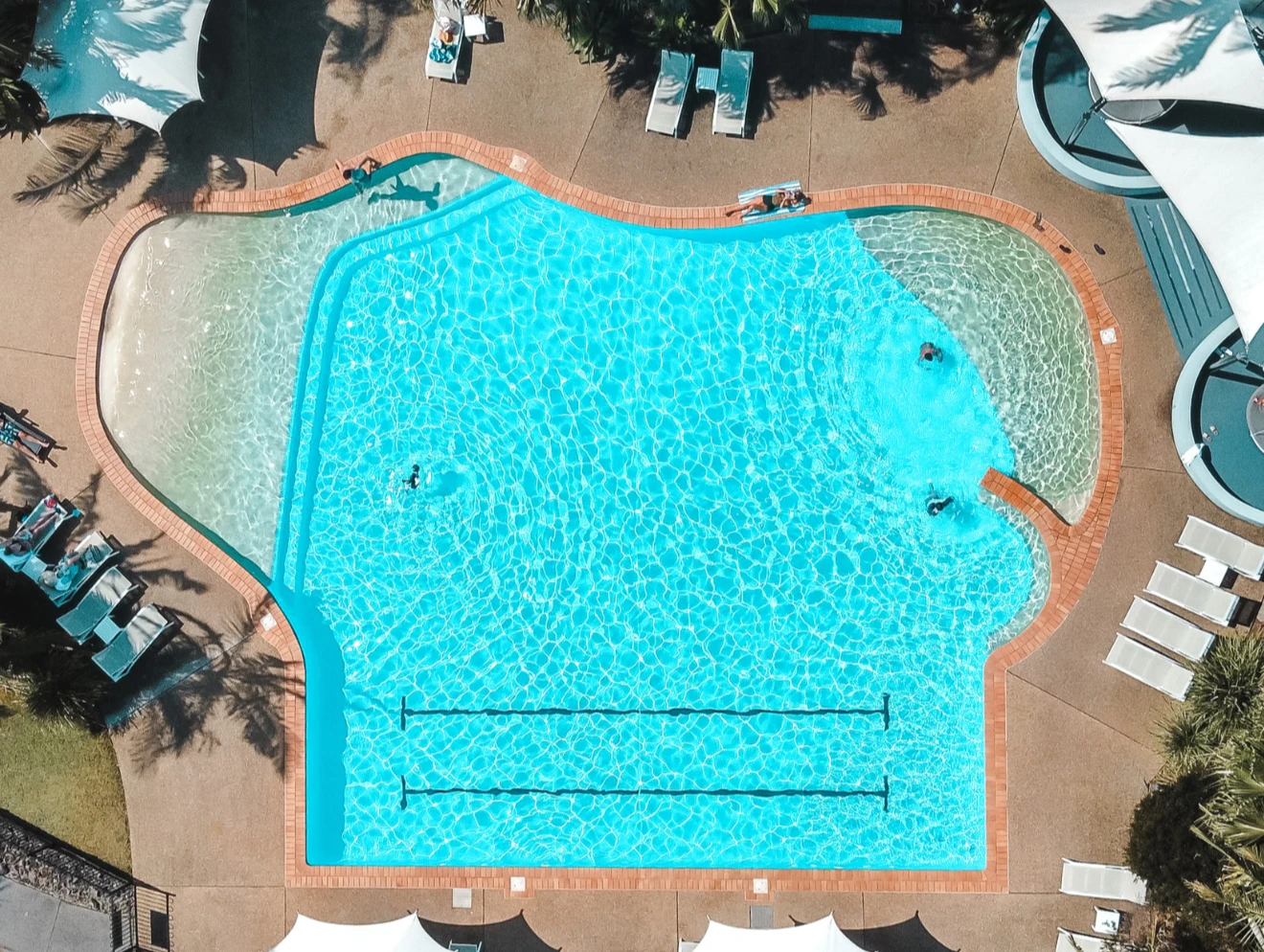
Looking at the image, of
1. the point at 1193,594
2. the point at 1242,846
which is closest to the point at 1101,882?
the point at 1242,846

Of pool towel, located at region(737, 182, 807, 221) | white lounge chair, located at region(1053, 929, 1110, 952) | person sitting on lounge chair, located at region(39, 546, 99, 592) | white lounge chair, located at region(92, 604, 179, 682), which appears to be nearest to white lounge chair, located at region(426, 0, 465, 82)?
pool towel, located at region(737, 182, 807, 221)

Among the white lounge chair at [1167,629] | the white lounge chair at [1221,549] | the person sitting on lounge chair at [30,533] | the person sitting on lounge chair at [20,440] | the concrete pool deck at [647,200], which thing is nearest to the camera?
the white lounge chair at [1167,629]

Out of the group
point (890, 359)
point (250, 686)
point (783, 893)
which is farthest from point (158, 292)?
point (783, 893)

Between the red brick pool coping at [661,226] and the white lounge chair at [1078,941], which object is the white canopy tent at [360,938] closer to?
the red brick pool coping at [661,226]

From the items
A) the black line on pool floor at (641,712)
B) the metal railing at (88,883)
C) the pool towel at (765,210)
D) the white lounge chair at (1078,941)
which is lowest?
the white lounge chair at (1078,941)

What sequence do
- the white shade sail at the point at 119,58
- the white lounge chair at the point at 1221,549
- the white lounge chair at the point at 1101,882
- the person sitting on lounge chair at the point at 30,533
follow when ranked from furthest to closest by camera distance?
the person sitting on lounge chair at the point at 30,533
the white shade sail at the point at 119,58
the white lounge chair at the point at 1101,882
the white lounge chair at the point at 1221,549

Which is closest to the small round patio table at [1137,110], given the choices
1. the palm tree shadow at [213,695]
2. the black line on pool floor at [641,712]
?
the black line on pool floor at [641,712]

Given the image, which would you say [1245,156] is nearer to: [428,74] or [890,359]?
[890,359]

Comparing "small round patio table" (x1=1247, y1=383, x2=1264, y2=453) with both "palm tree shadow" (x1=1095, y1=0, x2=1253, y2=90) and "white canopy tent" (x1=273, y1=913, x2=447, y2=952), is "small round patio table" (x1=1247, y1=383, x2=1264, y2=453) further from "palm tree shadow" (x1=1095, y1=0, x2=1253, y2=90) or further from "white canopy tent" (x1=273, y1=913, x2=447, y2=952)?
"white canopy tent" (x1=273, y1=913, x2=447, y2=952)
